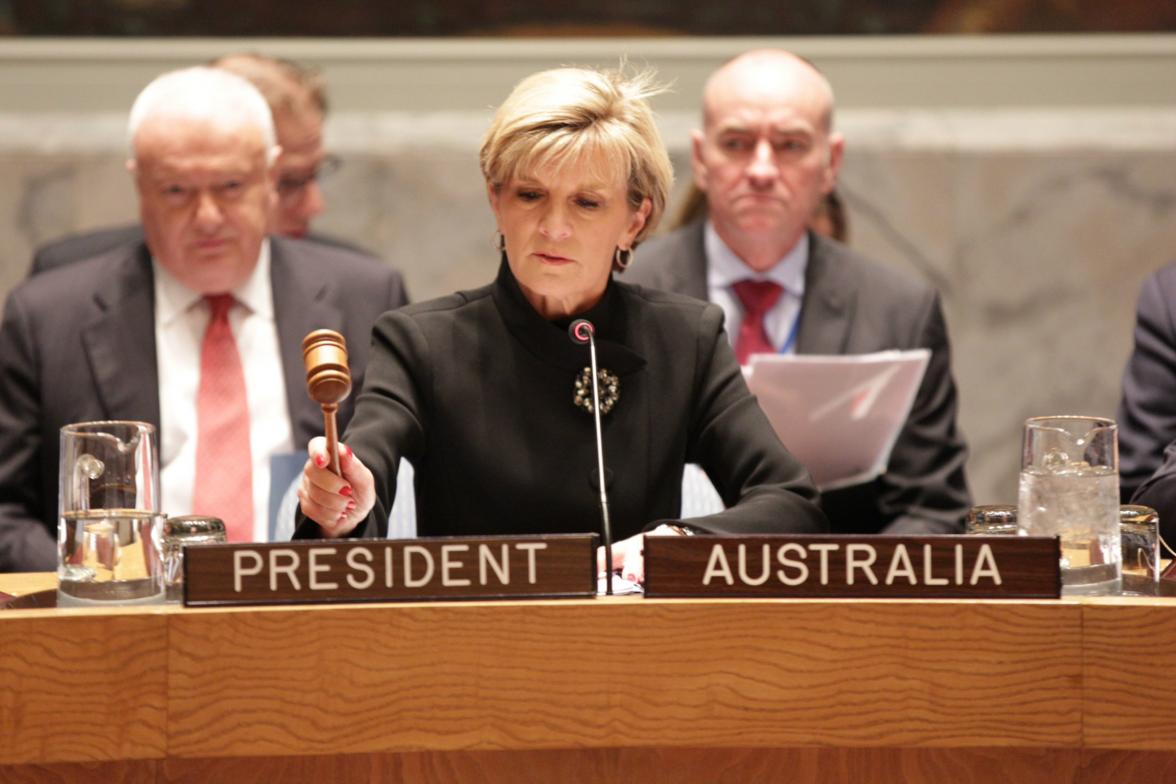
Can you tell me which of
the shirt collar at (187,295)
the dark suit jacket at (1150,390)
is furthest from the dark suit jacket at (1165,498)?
the shirt collar at (187,295)

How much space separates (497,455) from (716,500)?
471 millimetres

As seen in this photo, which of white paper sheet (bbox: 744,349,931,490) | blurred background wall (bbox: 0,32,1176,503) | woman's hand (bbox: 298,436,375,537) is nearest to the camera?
woman's hand (bbox: 298,436,375,537)

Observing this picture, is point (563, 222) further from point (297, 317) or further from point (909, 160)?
point (909, 160)

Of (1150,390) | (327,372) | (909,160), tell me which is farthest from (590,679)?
(909,160)

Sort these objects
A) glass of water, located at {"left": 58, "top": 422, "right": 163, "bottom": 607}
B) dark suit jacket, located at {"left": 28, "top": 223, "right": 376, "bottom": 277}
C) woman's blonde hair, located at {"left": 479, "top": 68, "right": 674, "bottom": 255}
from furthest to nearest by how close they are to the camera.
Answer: dark suit jacket, located at {"left": 28, "top": 223, "right": 376, "bottom": 277}
woman's blonde hair, located at {"left": 479, "top": 68, "right": 674, "bottom": 255}
glass of water, located at {"left": 58, "top": 422, "right": 163, "bottom": 607}

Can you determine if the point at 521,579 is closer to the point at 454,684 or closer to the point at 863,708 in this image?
the point at 454,684

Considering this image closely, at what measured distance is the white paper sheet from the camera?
3014mm

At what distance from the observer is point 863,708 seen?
1752 millimetres

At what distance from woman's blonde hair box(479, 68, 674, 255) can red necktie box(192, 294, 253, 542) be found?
1.19 m

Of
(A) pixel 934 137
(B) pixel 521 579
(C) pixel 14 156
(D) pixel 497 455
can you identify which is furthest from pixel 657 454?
(C) pixel 14 156

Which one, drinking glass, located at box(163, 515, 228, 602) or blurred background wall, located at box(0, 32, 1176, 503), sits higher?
blurred background wall, located at box(0, 32, 1176, 503)

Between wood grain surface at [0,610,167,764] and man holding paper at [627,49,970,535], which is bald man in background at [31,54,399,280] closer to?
man holding paper at [627,49,970,535]

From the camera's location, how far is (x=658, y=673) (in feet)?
5.75

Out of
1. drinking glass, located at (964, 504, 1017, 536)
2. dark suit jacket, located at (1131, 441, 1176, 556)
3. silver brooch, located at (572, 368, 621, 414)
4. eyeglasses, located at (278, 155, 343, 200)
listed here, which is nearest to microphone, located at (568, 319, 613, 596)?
silver brooch, located at (572, 368, 621, 414)
